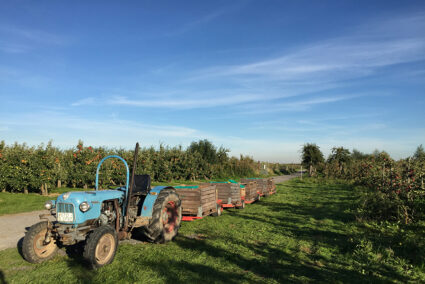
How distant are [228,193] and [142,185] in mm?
4928

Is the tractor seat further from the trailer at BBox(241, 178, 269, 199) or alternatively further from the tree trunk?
the tree trunk

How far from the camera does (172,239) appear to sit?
662 centimetres

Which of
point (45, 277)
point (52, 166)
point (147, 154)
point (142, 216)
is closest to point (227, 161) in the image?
point (147, 154)

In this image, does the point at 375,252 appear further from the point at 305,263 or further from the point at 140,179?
the point at 140,179

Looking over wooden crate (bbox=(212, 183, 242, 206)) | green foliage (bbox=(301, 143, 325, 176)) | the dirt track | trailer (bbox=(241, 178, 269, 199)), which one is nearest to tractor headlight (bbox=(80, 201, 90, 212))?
the dirt track

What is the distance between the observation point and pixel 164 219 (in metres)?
6.64

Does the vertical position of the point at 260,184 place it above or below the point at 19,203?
above

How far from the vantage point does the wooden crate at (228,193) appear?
34.9ft

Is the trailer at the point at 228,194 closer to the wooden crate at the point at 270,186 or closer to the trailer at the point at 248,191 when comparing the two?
the trailer at the point at 248,191

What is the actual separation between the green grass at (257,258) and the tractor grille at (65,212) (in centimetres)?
87

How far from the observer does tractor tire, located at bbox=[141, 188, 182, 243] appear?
20.0ft

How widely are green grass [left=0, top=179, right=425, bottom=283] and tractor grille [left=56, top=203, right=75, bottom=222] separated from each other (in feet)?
2.85

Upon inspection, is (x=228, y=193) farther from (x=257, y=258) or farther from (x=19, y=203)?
(x=19, y=203)

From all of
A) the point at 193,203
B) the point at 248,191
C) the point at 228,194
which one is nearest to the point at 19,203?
the point at 193,203
